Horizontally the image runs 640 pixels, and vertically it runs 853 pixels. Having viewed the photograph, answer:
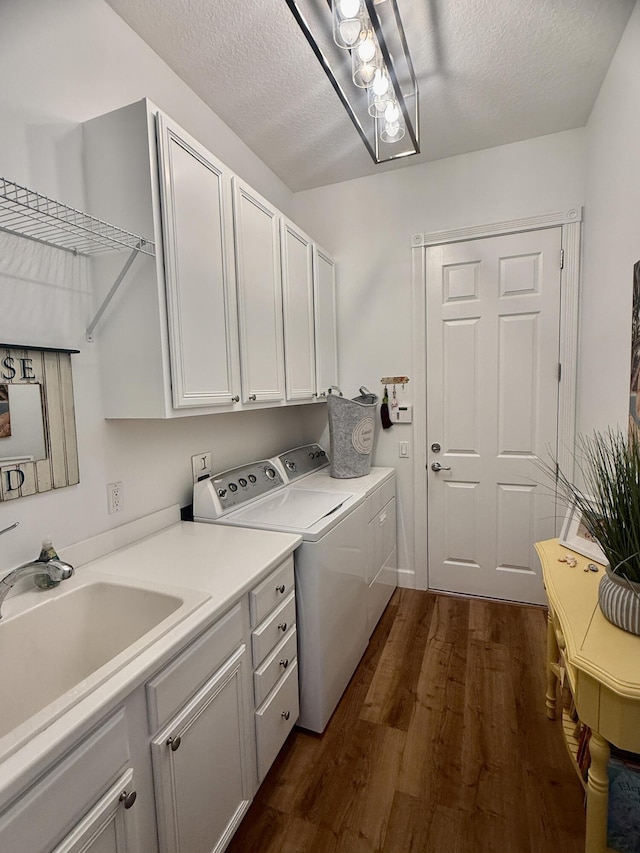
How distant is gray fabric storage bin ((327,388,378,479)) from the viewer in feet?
8.09

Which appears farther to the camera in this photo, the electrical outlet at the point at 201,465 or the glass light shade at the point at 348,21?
the electrical outlet at the point at 201,465

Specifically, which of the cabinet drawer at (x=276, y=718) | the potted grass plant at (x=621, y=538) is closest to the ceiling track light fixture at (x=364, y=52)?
the potted grass plant at (x=621, y=538)

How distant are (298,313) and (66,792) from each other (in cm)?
209

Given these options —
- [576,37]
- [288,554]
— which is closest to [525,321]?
[576,37]

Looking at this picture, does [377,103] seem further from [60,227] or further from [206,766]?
[206,766]

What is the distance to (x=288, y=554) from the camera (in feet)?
4.88

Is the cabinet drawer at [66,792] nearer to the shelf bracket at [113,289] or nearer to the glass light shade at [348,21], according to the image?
the shelf bracket at [113,289]

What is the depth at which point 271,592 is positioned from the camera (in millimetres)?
1409

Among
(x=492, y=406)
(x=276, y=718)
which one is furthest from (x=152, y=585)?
(x=492, y=406)

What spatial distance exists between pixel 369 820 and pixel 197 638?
94cm

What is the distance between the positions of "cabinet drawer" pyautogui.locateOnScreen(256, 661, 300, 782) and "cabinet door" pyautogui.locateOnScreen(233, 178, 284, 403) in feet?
3.74

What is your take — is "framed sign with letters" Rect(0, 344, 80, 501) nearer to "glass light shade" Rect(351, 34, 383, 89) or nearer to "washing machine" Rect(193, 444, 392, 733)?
"washing machine" Rect(193, 444, 392, 733)

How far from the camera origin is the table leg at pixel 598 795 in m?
→ 1.03

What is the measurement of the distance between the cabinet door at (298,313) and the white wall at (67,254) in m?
0.68
